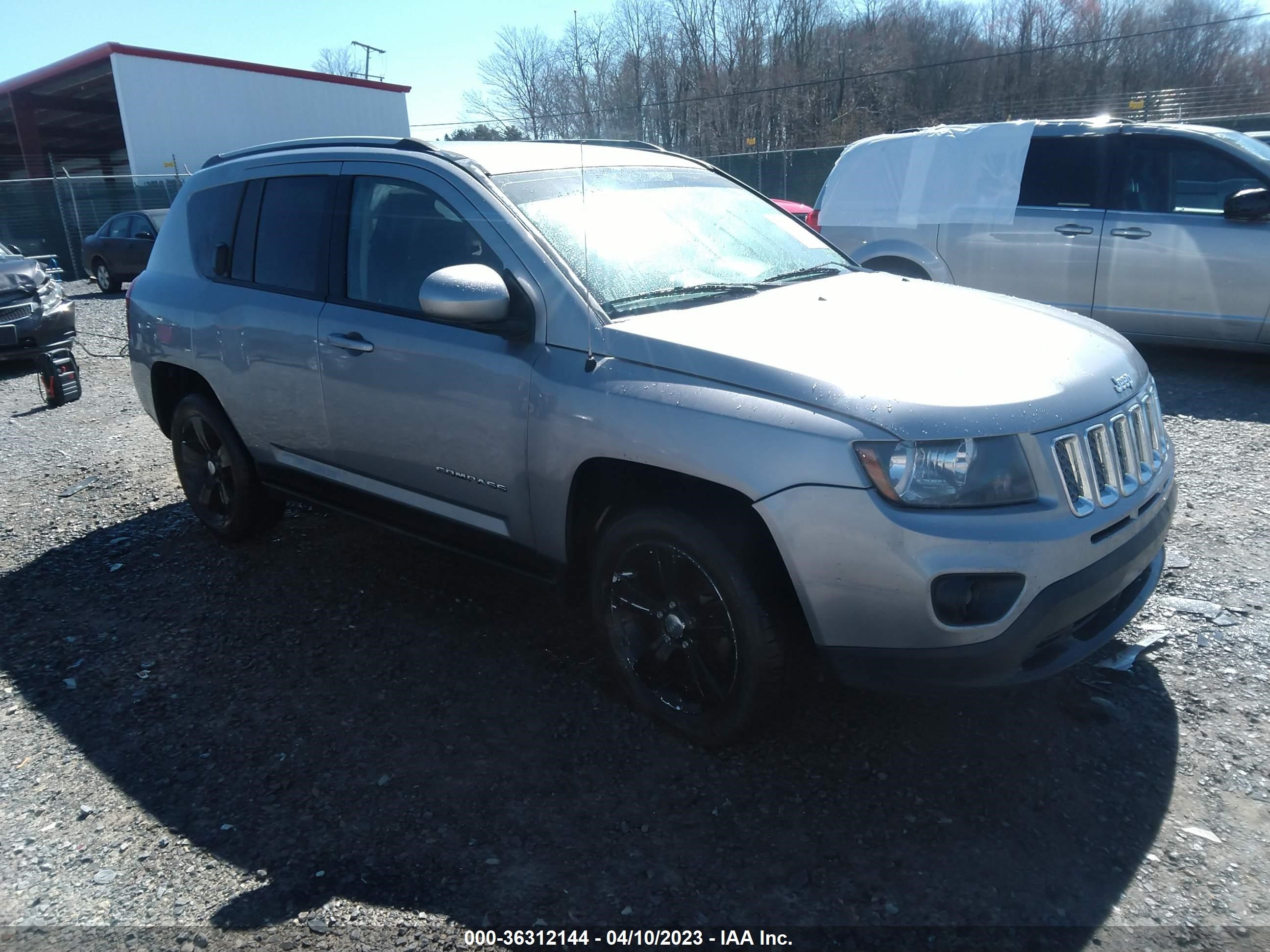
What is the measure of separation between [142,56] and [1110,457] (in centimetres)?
3342

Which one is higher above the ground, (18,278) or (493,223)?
(493,223)

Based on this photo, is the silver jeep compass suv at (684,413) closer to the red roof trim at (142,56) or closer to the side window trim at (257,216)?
the side window trim at (257,216)

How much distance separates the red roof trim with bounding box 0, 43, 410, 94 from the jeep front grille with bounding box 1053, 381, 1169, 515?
107ft

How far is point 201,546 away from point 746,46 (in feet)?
126

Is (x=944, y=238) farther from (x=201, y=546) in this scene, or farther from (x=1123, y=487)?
(x=201, y=546)

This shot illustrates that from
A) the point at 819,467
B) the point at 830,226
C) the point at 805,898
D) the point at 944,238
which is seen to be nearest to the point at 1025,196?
the point at 944,238

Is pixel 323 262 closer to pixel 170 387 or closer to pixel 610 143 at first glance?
pixel 610 143

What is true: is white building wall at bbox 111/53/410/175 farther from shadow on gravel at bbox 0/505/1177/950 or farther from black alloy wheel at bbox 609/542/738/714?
black alloy wheel at bbox 609/542/738/714

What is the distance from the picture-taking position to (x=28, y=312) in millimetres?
10391

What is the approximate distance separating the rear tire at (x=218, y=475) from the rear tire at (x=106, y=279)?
16.6m

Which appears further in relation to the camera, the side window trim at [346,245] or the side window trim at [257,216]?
the side window trim at [257,216]

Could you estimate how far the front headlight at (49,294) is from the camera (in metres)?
10.6

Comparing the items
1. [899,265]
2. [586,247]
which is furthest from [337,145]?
[899,265]

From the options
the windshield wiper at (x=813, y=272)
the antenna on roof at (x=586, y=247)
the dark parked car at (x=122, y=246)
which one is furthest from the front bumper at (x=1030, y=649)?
the dark parked car at (x=122, y=246)
